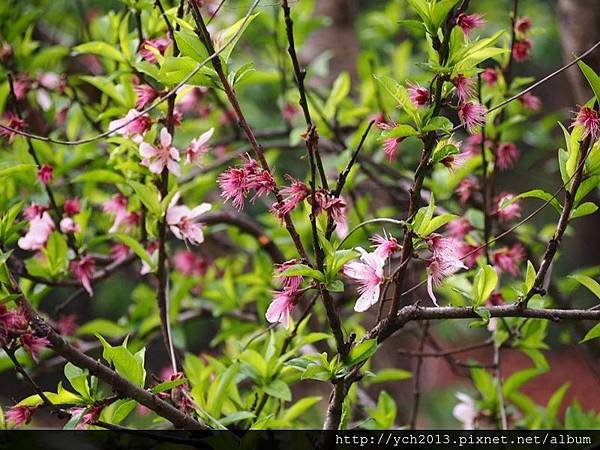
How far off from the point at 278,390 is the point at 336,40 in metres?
1.47

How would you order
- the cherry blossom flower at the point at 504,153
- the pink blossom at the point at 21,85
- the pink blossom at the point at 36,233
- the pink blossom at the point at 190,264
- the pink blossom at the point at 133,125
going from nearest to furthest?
the pink blossom at the point at 133,125 < the pink blossom at the point at 36,233 < the cherry blossom flower at the point at 504,153 < the pink blossom at the point at 21,85 < the pink blossom at the point at 190,264

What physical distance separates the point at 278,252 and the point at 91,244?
1.36 feet

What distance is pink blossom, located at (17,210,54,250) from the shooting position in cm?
130

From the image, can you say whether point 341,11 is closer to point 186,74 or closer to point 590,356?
point 590,356

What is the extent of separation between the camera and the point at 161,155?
113cm

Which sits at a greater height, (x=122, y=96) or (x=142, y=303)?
(x=122, y=96)

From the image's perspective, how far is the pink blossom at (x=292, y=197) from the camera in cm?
86

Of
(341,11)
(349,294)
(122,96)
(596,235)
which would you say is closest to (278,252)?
(349,294)

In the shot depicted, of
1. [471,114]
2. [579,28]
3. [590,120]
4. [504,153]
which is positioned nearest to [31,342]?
[471,114]

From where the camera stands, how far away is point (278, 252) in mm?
1676

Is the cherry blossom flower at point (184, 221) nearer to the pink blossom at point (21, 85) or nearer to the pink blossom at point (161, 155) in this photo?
the pink blossom at point (161, 155)

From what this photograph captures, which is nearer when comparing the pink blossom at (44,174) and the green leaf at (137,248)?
the green leaf at (137,248)

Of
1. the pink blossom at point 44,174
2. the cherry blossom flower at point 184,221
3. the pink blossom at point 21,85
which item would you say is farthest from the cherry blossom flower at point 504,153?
the pink blossom at point 21,85

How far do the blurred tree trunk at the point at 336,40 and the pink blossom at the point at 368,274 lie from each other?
153 cm
